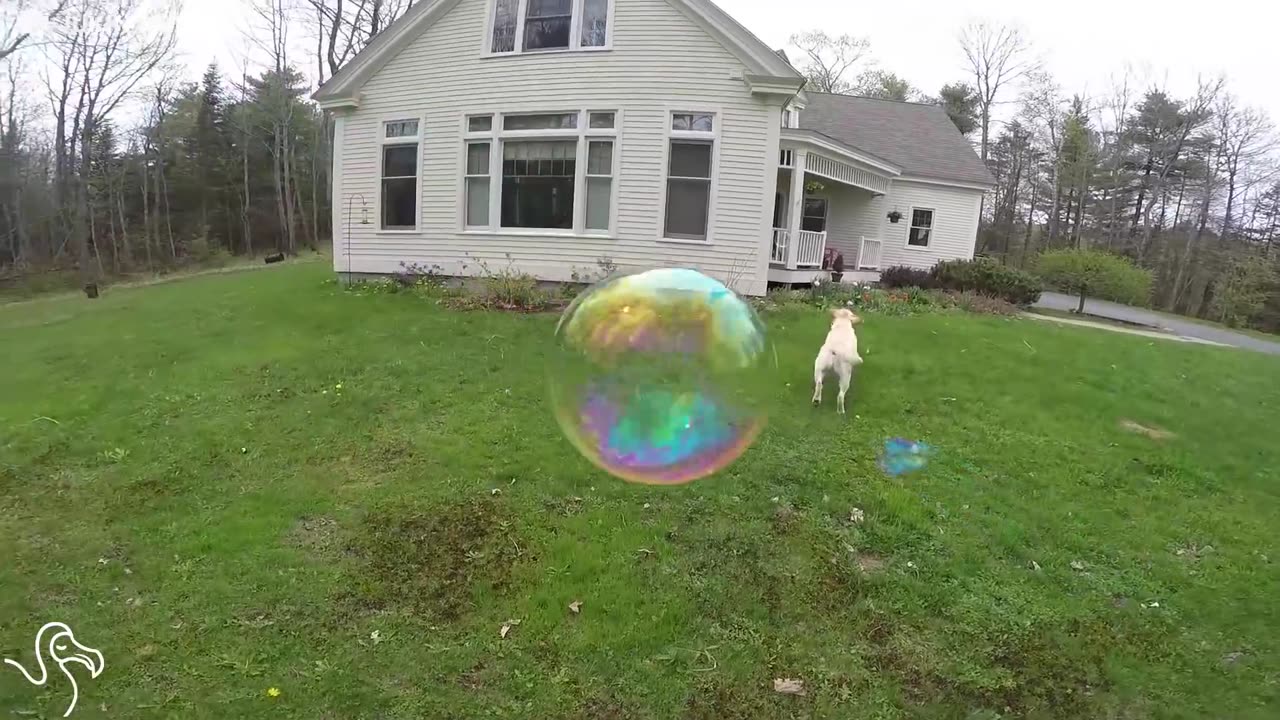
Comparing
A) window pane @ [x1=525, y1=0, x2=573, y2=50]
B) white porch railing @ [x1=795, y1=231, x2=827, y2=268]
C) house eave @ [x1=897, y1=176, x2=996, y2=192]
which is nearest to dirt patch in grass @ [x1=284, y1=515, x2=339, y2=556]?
window pane @ [x1=525, y1=0, x2=573, y2=50]

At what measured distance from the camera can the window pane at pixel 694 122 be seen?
13.3 metres

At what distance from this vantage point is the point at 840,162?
17.7m

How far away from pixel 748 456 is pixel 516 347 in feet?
15.2

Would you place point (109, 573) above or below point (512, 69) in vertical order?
below

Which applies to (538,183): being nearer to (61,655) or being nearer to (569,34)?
(569,34)

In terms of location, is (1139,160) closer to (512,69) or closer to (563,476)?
(512,69)

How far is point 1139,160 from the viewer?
41062 millimetres

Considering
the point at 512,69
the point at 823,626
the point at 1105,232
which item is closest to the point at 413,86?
the point at 512,69

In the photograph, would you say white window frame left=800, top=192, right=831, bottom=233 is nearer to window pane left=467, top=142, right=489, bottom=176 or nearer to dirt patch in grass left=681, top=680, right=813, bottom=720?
window pane left=467, top=142, right=489, bottom=176

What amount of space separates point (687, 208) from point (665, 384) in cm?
1015

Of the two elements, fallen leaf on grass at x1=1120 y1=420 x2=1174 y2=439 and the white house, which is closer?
fallen leaf on grass at x1=1120 y1=420 x2=1174 y2=439

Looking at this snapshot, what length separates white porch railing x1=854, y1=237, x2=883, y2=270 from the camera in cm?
2005

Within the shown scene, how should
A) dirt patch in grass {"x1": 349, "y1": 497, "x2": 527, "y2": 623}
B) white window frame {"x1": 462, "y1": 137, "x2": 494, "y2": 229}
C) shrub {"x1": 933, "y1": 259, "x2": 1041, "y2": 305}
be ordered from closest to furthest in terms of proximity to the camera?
dirt patch in grass {"x1": 349, "y1": 497, "x2": 527, "y2": 623}
white window frame {"x1": 462, "y1": 137, "x2": 494, "y2": 229}
shrub {"x1": 933, "y1": 259, "x2": 1041, "y2": 305}

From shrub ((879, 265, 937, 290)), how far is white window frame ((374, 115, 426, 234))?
11.6 meters
